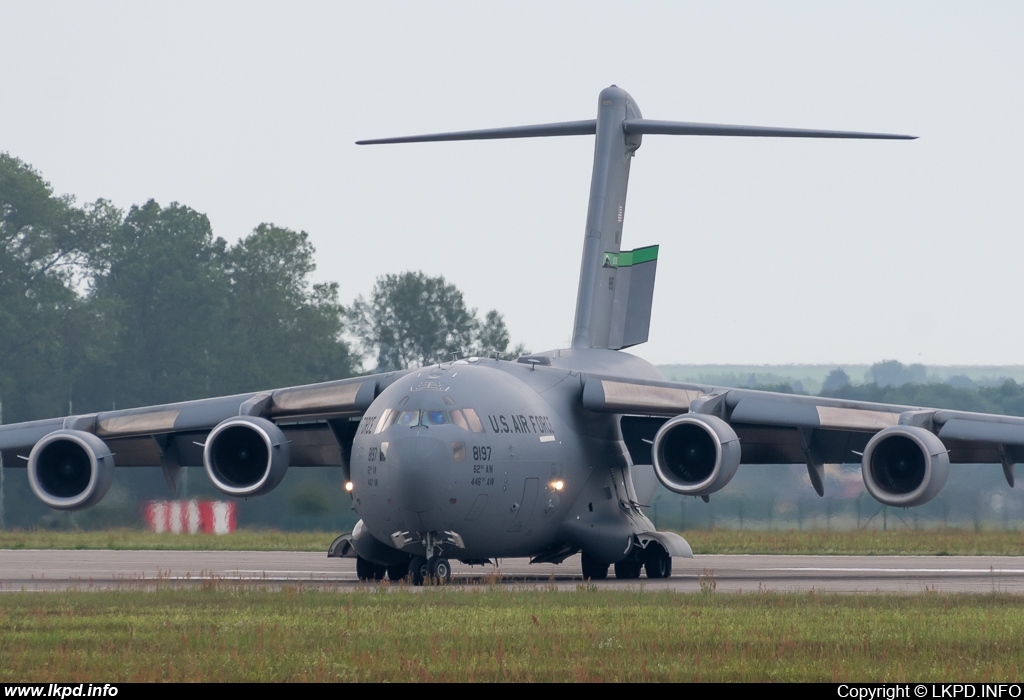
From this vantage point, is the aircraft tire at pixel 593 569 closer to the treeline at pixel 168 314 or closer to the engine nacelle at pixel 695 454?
the engine nacelle at pixel 695 454

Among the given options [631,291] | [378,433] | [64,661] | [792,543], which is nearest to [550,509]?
[378,433]

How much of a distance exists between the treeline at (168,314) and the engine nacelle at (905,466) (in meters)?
29.6

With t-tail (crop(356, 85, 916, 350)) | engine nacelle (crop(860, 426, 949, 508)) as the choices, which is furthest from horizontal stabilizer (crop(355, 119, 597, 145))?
engine nacelle (crop(860, 426, 949, 508))

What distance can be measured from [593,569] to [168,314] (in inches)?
1311

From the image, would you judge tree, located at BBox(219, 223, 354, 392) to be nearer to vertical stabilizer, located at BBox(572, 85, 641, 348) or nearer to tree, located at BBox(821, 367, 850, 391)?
tree, located at BBox(821, 367, 850, 391)

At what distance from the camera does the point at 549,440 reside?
734 inches

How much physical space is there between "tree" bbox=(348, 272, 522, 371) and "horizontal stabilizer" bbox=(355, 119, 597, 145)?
91.6 ft

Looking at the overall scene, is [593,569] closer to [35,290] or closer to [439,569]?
[439,569]

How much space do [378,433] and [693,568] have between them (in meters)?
8.29

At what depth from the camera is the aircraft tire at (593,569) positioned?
1995 cm

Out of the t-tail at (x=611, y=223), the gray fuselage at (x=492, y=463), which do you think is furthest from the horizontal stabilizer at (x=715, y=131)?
the gray fuselage at (x=492, y=463)

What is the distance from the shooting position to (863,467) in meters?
18.6

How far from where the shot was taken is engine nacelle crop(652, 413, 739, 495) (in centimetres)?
1798

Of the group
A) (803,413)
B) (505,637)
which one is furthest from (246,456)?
(505,637)
